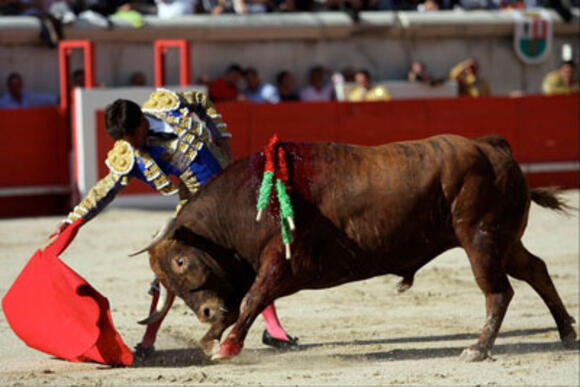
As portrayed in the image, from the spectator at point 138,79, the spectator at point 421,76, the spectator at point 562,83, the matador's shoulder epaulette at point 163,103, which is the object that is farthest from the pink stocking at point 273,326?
the spectator at point 562,83

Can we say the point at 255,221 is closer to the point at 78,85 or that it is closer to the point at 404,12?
the point at 78,85

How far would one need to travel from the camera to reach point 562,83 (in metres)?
14.4

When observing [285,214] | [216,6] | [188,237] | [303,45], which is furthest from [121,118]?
[303,45]

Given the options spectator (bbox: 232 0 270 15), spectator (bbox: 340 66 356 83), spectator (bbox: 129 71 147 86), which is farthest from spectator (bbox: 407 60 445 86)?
spectator (bbox: 129 71 147 86)

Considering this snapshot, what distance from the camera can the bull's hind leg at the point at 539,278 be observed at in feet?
19.5

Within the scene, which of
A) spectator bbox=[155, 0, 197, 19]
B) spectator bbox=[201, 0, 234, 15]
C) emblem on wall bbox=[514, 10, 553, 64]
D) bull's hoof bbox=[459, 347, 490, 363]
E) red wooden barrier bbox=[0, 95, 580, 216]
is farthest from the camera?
emblem on wall bbox=[514, 10, 553, 64]

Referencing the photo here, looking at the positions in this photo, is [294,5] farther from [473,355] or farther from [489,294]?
[473,355]

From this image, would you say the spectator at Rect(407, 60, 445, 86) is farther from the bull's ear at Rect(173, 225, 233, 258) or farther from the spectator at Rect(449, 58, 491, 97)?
the bull's ear at Rect(173, 225, 233, 258)

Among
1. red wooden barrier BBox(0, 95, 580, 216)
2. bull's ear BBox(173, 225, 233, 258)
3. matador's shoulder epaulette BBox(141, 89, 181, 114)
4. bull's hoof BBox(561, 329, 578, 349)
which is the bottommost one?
red wooden barrier BBox(0, 95, 580, 216)

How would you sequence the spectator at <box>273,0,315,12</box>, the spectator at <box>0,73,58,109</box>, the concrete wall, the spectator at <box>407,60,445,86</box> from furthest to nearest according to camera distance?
the spectator at <box>273,0,315,12</box>, the spectator at <box>407,60,445,86</box>, the concrete wall, the spectator at <box>0,73,58,109</box>

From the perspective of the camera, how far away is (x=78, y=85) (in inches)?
464

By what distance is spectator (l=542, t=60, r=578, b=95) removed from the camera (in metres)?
14.3

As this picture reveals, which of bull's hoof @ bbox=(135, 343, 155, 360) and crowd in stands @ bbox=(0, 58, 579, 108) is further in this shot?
crowd in stands @ bbox=(0, 58, 579, 108)

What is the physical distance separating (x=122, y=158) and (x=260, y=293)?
0.94 m
